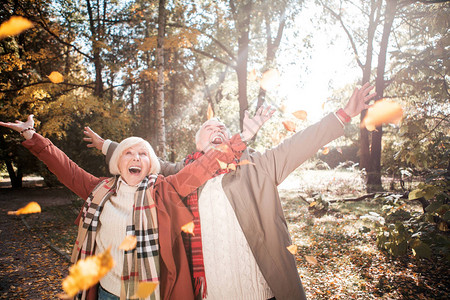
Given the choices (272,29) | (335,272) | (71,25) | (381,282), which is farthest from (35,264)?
(272,29)

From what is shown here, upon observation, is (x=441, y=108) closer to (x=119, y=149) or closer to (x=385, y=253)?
(x=385, y=253)

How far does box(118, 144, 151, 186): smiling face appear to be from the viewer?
217 centimetres

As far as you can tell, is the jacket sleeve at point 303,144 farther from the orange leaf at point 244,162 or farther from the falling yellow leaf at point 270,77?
the falling yellow leaf at point 270,77

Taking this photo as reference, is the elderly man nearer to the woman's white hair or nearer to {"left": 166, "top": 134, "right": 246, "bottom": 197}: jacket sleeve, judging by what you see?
{"left": 166, "top": 134, "right": 246, "bottom": 197}: jacket sleeve

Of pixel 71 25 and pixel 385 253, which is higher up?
pixel 71 25

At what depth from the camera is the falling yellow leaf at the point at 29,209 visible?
9.89m

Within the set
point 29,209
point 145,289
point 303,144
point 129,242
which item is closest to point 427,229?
point 303,144

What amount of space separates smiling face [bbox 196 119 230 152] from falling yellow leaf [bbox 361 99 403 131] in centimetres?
1028

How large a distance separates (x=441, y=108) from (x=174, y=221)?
7.20 m

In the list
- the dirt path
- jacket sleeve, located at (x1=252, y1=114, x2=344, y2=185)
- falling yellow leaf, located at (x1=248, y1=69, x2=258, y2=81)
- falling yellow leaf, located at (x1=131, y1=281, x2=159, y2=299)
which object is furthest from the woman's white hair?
falling yellow leaf, located at (x1=248, y1=69, x2=258, y2=81)

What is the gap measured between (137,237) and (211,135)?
1.05m

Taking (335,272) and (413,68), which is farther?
(413,68)

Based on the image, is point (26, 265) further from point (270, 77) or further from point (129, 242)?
point (270, 77)

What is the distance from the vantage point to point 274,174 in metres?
2.00
